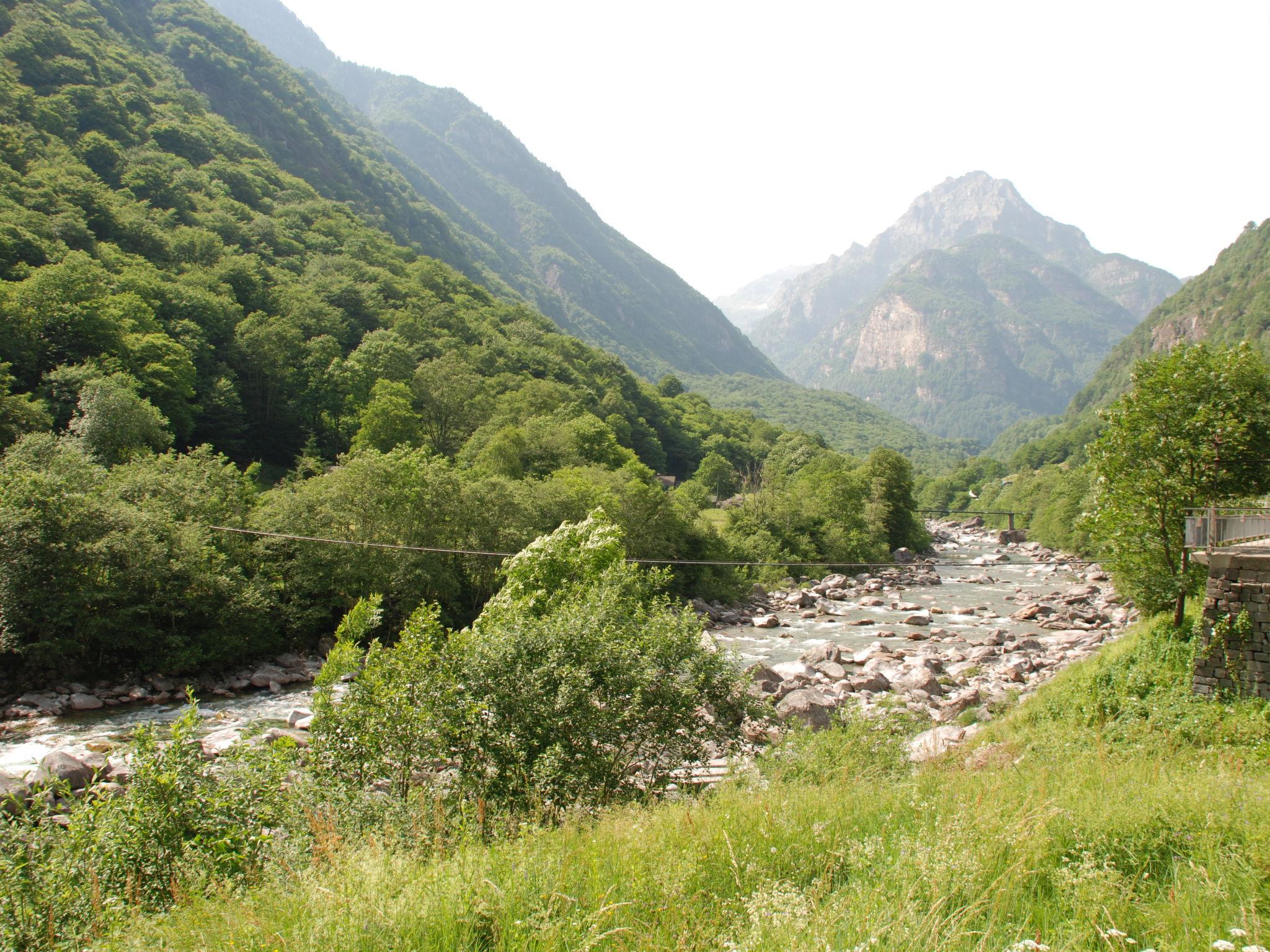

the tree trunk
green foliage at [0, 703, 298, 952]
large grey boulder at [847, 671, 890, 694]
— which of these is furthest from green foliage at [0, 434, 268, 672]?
the tree trunk

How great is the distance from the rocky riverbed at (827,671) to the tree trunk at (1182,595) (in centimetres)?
520

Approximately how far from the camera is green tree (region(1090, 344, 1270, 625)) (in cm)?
1731

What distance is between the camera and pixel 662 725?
458 inches

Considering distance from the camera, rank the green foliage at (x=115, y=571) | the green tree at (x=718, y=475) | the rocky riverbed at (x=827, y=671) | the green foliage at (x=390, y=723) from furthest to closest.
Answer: the green tree at (x=718, y=475), the green foliage at (x=115, y=571), the rocky riverbed at (x=827, y=671), the green foliage at (x=390, y=723)

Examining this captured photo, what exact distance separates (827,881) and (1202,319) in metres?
190

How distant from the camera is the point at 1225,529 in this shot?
15.1 m

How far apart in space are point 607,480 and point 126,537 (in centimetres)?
2796

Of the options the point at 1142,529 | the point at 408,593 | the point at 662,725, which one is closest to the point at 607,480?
the point at 408,593

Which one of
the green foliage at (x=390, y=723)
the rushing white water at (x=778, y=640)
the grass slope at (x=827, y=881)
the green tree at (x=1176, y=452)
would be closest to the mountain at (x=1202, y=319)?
the rushing white water at (x=778, y=640)

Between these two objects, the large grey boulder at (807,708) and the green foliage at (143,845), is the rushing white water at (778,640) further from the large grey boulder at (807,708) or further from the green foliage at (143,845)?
the large grey boulder at (807,708)

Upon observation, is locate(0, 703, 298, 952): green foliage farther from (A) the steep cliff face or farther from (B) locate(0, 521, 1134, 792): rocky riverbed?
(A) the steep cliff face

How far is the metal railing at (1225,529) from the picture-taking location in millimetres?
14867

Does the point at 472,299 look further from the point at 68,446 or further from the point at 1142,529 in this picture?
the point at 1142,529

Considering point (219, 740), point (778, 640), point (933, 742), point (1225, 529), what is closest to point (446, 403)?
point (778, 640)
